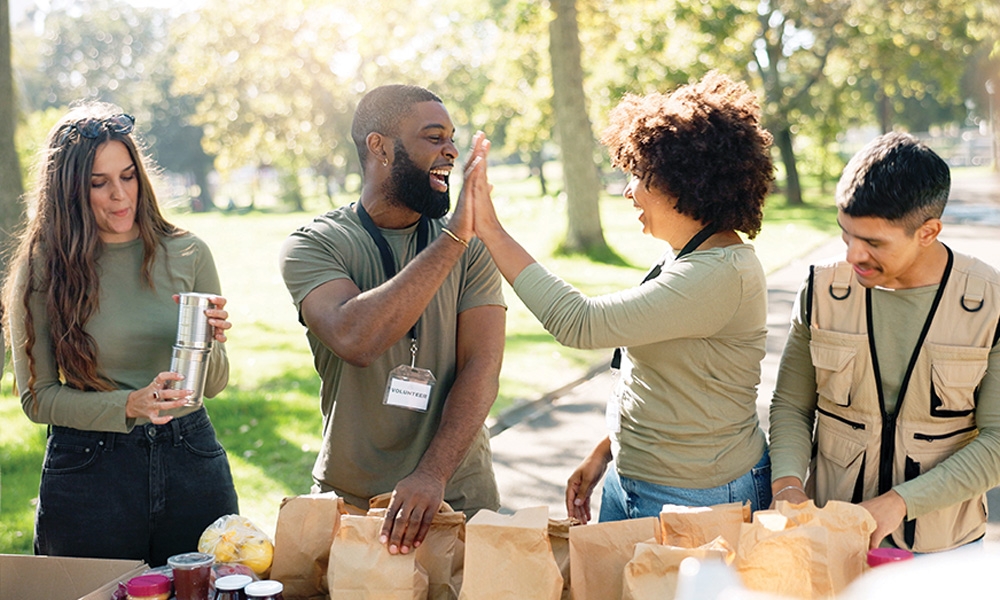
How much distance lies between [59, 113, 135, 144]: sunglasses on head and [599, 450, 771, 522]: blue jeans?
1.91 m

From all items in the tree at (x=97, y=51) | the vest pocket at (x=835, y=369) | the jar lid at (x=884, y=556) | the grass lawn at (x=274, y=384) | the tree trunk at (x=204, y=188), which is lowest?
the tree trunk at (x=204, y=188)

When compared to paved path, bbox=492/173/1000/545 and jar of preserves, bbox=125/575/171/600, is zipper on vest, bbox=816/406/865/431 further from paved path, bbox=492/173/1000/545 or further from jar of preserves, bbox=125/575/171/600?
paved path, bbox=492/173/1000/545

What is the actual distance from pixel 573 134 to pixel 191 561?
1585 cm

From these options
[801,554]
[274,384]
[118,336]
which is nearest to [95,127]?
[118,336]

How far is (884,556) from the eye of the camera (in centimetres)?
198

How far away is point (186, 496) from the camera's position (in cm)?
303

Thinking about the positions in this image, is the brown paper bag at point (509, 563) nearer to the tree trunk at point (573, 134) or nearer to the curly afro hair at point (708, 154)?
the curly afro hair at point (708, 154)

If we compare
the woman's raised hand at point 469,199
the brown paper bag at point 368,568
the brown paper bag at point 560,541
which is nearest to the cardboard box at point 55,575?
the brown paper bag at point 368,568

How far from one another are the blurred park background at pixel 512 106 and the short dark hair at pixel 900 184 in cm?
227

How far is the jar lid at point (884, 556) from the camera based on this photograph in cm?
197

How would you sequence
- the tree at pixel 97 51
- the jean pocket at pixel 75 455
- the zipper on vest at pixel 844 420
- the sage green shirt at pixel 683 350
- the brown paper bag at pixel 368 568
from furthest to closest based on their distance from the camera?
the tree at pixel 97 51 < the jean pocket at pixel 75 455 < the zipper on vest at pixel 844 420 < the sage green shirt at pixel 683 350 < the brown paper bag at pixel 368 568

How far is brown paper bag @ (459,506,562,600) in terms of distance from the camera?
2.04 m

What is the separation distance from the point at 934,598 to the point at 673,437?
0.93 meters

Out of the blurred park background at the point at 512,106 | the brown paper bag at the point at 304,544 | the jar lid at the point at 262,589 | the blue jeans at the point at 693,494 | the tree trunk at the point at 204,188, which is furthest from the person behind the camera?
the tree trunk at the point at 204,188
